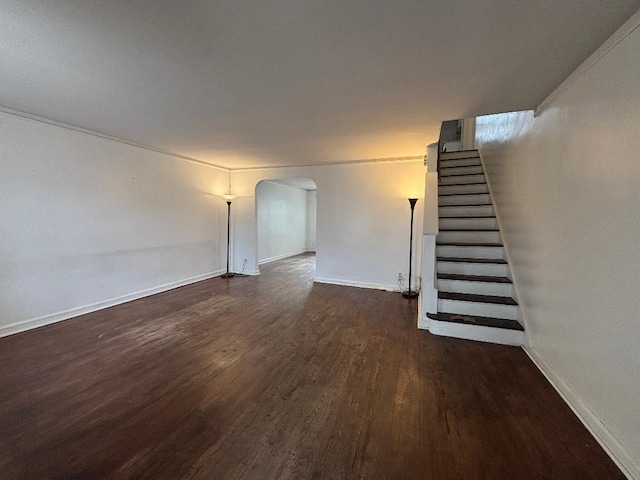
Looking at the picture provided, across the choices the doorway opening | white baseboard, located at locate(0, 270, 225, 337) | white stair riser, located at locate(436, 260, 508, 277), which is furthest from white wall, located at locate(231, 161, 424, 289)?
white baseboard, located at locate(0, 270, 225, 337)

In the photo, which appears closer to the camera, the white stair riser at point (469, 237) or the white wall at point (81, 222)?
the white wall at point (81, 222)

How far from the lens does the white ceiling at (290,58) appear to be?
4.74 feet

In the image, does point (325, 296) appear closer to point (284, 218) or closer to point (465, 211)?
point (465, 211)

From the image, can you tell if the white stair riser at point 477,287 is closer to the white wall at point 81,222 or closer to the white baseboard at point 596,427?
the white baseboard at point 596,427

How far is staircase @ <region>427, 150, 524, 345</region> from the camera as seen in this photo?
9.98 ft

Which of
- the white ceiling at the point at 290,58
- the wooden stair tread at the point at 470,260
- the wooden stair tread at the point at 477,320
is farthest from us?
the wooden stair tread at the point at 470,260

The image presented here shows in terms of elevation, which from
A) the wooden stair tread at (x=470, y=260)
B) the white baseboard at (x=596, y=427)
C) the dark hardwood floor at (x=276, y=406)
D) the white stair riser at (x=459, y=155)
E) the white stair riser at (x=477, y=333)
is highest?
the white stair riser at (x=459, y=155)

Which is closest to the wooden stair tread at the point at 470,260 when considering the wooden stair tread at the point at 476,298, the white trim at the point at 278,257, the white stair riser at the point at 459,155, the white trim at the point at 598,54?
the wooden stair tread at the point at 476,298

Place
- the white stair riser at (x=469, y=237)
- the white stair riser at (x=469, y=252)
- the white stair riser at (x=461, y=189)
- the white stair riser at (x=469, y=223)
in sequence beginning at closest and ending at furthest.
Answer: the white stair riser at (x=469, y=252) → the white stair riser at (x=469, y=237) → the white stair riser at (x=469, y=223) → the white stair riser at (x=461, y=189)

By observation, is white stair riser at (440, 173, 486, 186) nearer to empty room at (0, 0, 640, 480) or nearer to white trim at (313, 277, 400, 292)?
empty room at (0, 0, 640, 480)

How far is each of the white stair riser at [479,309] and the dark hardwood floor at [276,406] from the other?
38cm

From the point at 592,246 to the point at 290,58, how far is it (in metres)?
2.24

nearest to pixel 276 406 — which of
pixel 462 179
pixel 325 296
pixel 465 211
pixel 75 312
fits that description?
pixel 325 296

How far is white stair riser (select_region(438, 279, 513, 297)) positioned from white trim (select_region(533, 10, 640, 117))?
189 centimetres
